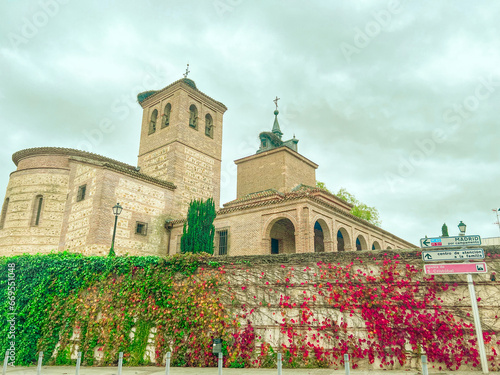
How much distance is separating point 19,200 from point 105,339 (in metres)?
16.4

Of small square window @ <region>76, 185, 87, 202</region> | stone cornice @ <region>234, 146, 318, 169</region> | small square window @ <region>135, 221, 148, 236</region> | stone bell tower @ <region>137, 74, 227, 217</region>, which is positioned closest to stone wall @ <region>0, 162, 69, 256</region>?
small square window @ <region>76, 185, 87, 202</region>

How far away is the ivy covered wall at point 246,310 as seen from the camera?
7.26 metres

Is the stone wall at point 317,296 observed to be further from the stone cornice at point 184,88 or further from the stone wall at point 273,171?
the stone cornice at point 184,88

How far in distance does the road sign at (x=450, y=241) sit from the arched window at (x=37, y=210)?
2141cm

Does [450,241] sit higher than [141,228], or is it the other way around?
[141,228]

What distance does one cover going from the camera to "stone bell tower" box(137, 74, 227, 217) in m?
25.5

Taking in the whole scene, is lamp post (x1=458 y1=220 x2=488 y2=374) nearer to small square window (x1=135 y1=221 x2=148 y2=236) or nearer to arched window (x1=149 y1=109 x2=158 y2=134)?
small square window (x1=135 y1=221 x2=148 y2=236)

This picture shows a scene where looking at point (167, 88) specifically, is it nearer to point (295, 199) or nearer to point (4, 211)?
point (4, 211)

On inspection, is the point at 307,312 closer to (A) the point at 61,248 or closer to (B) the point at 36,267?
(B) the point at 36,267

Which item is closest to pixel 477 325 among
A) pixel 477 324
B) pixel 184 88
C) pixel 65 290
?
pixel 477 324

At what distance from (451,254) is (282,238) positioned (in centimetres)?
1583

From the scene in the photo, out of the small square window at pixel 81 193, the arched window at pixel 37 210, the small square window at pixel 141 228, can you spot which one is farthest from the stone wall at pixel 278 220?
the arched window at pixel 37 210

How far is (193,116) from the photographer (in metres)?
28.1

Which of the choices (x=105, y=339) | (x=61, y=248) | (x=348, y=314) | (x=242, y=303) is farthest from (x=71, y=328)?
(x=61, y=248)
